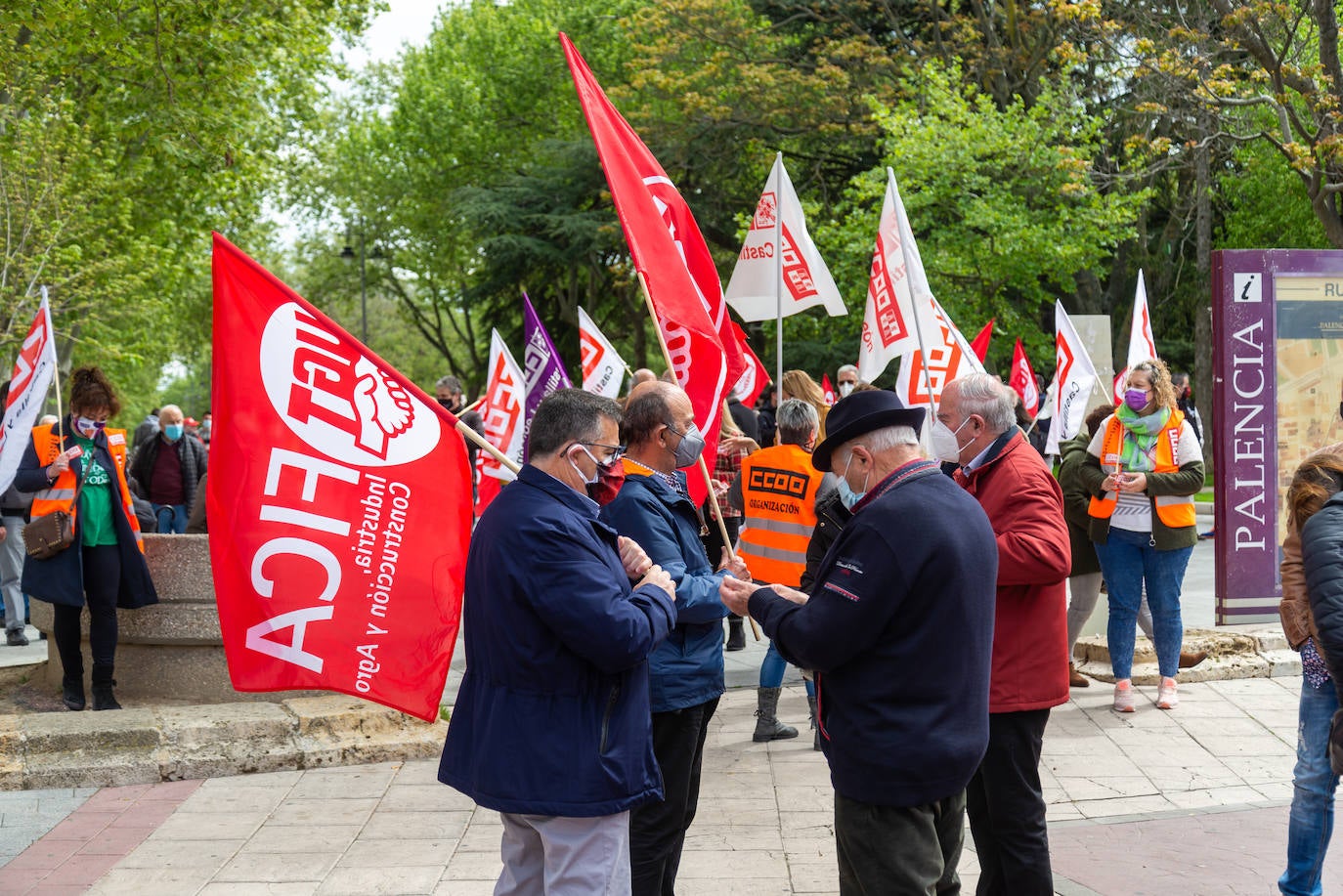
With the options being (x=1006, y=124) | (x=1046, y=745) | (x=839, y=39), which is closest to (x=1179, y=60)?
(x=1006, y=124)

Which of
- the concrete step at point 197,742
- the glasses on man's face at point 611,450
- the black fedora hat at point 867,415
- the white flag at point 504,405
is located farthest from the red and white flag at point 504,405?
the black fedora hat at point 867,415

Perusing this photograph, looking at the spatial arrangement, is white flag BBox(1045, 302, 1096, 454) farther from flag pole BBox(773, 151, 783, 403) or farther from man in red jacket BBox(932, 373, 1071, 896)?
man in red jacket BBox(932, 373, 1071, 896)

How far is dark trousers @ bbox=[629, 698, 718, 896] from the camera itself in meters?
4.24

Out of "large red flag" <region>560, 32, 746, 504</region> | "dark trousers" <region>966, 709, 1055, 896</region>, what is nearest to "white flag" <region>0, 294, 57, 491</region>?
"large red flag" <region>560, 32, 746, 504</region>

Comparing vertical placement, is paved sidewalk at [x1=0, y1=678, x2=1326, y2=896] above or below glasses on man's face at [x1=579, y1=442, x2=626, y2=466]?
below

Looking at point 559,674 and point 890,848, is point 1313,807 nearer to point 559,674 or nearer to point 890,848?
point 890,848

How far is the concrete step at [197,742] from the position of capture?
655 centimetres

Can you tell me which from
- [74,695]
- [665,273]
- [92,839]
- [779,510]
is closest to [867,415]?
[665,273]

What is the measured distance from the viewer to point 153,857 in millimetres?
5566

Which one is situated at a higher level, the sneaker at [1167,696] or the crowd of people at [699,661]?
the crowd of people at [699,661]

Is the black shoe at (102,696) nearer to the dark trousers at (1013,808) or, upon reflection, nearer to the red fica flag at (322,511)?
the red fica flag at (322,511)

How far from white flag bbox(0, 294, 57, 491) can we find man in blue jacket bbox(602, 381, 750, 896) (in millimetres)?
4563

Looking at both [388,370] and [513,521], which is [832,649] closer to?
[513,521]

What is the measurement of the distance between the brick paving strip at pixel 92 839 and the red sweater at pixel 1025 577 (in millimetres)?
3663
